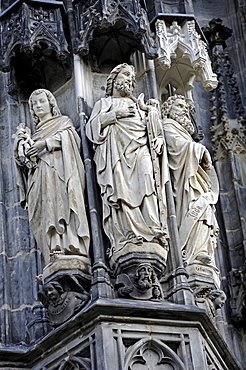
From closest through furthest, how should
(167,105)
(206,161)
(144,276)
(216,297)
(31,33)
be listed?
(144,276), (216,297), (206,161), (31,33), (167,105)

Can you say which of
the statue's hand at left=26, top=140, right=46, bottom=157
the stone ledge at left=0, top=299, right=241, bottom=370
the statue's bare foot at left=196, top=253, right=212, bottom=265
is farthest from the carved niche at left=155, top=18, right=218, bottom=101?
the stone ledge at left=0, top=299, right=241, bottom=370

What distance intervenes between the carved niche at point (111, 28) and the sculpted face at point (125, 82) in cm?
39

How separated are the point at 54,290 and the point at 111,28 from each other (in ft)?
9.78

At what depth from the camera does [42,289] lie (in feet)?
40.4

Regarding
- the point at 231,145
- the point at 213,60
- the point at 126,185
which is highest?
the point at 213,60

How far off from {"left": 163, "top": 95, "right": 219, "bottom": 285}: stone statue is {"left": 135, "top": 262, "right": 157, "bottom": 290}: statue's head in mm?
641

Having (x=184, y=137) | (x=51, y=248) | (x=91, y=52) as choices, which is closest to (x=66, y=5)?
(x=91, y=52)

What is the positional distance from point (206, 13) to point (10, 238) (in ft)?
15.0

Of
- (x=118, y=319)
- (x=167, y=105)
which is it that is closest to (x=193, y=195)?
(x=167, y=105)

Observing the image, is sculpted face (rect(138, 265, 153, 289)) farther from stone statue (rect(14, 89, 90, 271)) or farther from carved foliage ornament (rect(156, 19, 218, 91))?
carved foliage ornament (rect(156, 19, 218, 91))

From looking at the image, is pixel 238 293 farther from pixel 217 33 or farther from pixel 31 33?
pixel 217 33

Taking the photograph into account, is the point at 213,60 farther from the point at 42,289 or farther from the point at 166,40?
the point at 42,289

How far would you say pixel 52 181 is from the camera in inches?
496

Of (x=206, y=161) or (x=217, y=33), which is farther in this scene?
(x=217, y=33)
